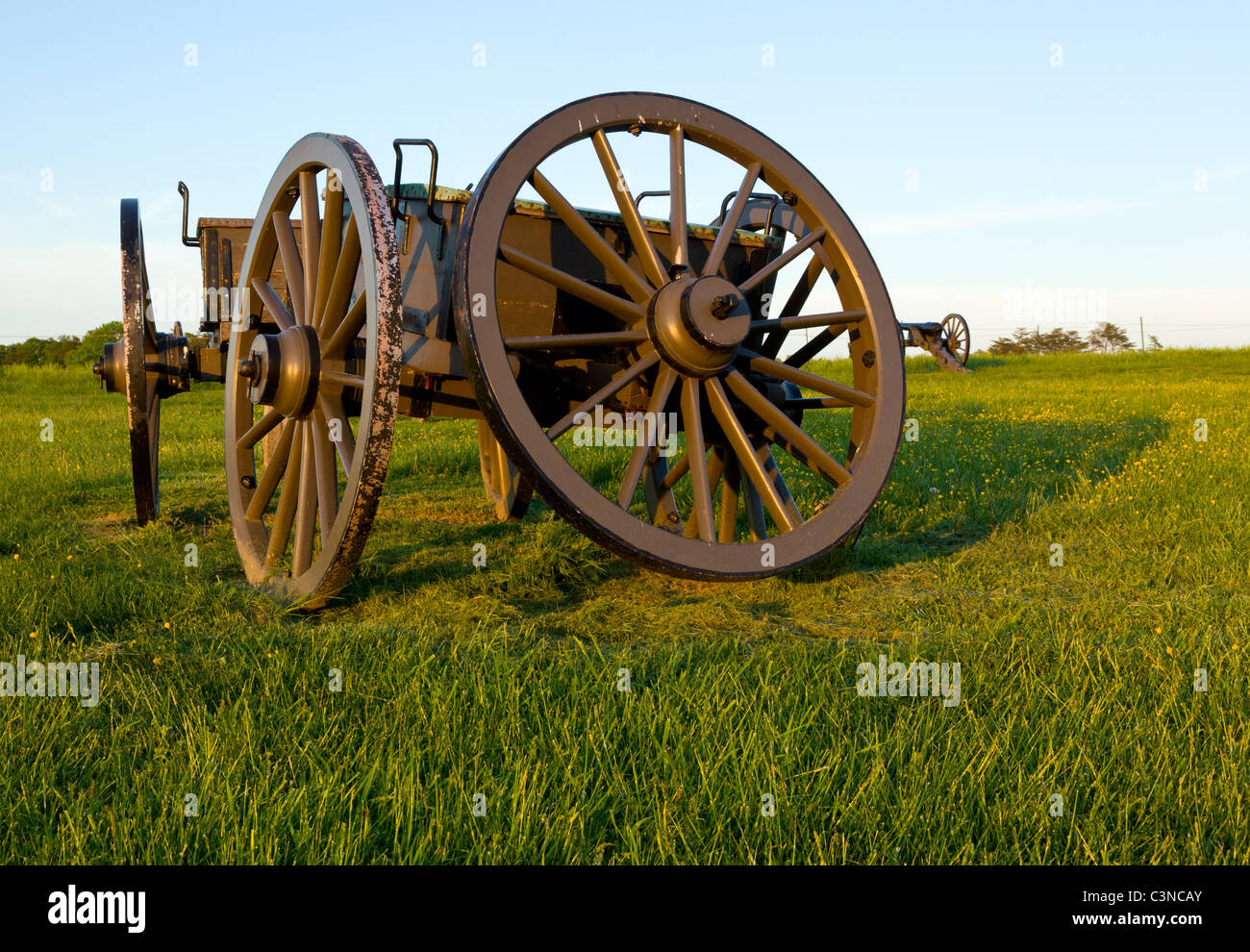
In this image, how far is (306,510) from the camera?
359 centimetres

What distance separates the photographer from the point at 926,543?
5.04 meters

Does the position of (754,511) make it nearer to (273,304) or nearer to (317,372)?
(317,372)

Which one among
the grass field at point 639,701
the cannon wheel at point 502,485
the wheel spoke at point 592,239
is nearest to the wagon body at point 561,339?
the wheel spoke at point 592,239

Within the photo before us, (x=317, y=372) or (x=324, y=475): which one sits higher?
(x=317, y=372)

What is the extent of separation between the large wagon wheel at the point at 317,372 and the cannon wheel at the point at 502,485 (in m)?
1.24

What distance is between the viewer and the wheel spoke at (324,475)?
3.35 meters

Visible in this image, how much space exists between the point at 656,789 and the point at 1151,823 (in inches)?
41.6

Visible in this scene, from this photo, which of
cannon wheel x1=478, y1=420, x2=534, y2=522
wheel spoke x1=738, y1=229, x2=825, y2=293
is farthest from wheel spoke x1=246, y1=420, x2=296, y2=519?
→ wheel spoke x1=738, y1=229, x2=825, y2=293

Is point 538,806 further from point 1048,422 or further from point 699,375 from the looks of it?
point 1048,422

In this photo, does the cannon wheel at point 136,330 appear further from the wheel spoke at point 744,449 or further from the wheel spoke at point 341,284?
the wheel spoke at point 744,449

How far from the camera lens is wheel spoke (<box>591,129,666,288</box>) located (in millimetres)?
3301

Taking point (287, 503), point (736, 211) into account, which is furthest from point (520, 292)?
point (287, 503)

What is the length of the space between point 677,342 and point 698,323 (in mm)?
109
